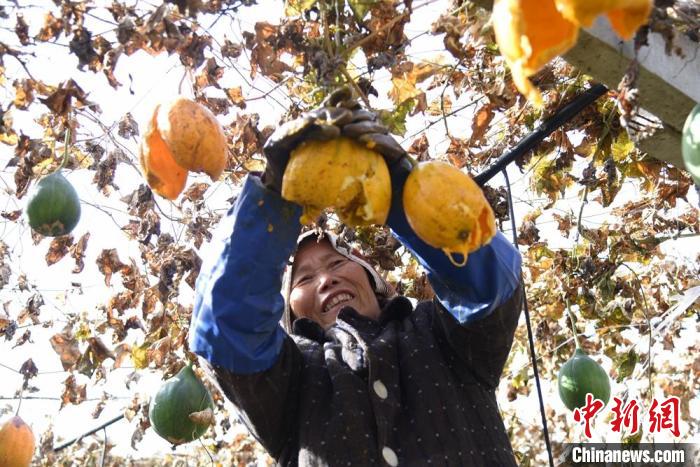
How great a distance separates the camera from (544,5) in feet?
4.33

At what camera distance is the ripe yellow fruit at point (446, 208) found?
1528mm

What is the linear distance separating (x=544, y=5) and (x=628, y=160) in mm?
2025

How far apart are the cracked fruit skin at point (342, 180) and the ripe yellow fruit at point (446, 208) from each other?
2.5 inches

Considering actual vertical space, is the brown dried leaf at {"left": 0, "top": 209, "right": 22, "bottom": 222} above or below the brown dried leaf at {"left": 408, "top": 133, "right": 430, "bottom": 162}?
below

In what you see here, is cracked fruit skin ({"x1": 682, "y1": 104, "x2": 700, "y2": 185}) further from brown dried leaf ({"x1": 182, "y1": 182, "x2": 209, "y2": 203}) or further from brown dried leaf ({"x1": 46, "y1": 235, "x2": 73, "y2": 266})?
brown dried leaf ({"x1": 46, "y1": 235, "x2": 73, "y2": 266})

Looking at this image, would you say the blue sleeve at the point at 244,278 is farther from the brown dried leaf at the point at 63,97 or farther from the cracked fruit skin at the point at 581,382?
the cracked fruit skin at the point at 581,382

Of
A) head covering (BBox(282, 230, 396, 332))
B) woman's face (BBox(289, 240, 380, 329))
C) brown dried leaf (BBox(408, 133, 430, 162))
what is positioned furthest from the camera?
brown dried leaf (BBox(408, 133, 430, 162))

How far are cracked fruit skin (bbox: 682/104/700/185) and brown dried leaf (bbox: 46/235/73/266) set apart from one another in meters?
2.82

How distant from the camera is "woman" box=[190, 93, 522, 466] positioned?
1.98m

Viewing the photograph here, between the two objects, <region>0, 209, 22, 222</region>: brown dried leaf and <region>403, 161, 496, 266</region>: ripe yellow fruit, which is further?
<region>0, 209, 22, 222</region>: brown dried leaf

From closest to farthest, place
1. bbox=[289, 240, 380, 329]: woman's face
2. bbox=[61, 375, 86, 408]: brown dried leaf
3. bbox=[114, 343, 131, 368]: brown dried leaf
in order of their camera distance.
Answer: bbox=[289, 240, 380, 329]: woman's face
bbox=[114, 343, 131, 368]: brown dried leaf
bbox=[61, 375, 86, 408]: brown dried leaf

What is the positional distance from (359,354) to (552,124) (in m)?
1.11

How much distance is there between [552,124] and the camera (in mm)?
2844

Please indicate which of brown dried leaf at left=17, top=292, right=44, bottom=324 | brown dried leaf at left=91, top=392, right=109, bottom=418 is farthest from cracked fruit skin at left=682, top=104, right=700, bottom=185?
brown dried leaf at left=91, top=392, right=109, bottom=418
